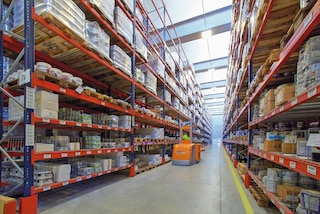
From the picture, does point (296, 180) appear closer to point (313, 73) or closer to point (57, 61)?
point (313, 73)

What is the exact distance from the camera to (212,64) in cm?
1484

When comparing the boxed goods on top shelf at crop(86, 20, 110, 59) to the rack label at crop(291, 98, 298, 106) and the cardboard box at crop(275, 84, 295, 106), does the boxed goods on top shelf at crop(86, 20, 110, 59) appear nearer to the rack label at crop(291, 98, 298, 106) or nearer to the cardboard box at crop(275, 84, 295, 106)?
the cardboard box at crop(275, 84, 295, 106)

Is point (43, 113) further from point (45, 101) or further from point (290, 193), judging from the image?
point (290, 193)

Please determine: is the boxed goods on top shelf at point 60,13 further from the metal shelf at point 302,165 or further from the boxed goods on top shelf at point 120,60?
the metal shelf at point 302,165

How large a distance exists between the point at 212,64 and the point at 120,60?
456 inches

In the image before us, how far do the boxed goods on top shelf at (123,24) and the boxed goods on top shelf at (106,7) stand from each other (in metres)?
0.27

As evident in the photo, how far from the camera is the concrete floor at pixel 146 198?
2814 millimetres

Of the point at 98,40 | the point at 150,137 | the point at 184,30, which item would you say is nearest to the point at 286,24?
the point at 98,40

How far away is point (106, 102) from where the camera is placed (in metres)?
4.31

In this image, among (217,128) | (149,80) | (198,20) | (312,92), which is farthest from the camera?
(217,128)

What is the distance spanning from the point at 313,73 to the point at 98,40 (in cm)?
378

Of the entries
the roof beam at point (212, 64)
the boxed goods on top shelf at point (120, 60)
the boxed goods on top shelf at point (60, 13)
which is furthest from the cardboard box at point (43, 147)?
the roof beam at point (212, 64)

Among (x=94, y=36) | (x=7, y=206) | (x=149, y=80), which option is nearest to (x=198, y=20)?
(x=149, y=80)

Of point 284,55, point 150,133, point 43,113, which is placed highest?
point 284,55
